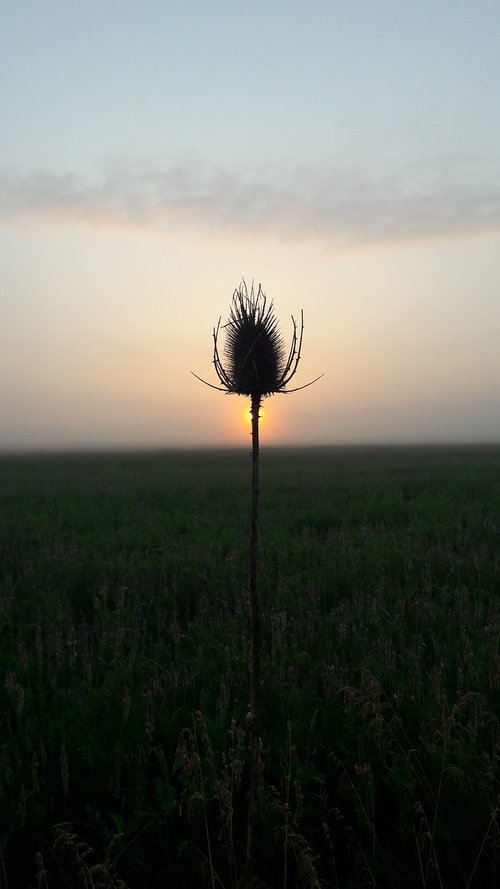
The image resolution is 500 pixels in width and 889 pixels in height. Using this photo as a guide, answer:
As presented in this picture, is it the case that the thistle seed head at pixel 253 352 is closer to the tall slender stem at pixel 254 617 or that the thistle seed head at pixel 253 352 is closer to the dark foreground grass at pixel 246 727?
the tall slender stem at pixel 254 617

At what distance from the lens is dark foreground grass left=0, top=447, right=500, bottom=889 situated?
8.09 ft

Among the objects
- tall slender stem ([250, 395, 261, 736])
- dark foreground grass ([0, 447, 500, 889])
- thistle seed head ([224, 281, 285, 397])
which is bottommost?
dark foreground grass ([0, 447, 500, 889])

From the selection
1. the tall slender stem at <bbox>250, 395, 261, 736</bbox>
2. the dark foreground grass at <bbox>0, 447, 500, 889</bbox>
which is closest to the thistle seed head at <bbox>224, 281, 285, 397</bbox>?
the tall slender stem at <bbox>250, 395, 261, 736</bbox>

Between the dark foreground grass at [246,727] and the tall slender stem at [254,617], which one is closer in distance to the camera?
the tall slender stem at [254,617]

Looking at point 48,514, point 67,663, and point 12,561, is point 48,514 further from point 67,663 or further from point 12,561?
point 67,663

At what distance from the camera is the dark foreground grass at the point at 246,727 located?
2465 millimetres

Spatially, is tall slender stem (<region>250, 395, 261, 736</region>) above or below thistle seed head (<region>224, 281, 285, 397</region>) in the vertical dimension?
below

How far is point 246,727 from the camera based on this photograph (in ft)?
10.4

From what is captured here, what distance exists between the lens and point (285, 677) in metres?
3.94

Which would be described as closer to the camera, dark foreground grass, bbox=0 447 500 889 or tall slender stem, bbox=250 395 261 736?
tall slender stem, bbox=250 395 261 736

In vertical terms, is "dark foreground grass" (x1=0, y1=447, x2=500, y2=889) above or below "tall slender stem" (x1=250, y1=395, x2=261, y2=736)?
below

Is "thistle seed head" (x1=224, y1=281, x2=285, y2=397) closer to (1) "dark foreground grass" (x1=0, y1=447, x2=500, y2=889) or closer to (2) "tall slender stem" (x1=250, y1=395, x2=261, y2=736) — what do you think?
(2) "tall slender stem" (x1=250, y1=395, x2=261, y2=736)

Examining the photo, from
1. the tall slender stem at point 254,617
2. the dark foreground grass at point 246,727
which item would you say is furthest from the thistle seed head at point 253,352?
the dark foreground grass at point 246,727

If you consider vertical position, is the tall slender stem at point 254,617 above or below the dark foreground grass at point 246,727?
above
